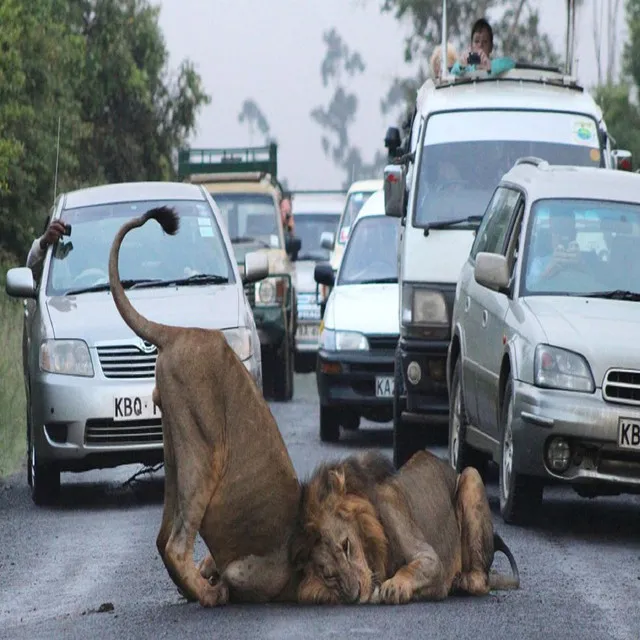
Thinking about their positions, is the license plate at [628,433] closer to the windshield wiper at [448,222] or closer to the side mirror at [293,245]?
the windshield wiper at [448,222]

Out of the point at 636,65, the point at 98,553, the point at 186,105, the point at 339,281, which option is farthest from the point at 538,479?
the point at 636,65

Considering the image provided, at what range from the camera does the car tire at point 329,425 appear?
1761 cm

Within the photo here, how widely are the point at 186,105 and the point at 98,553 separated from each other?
28.1m

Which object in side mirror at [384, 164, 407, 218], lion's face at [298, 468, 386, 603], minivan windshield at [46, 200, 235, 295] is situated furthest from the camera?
side mirror at [384, 164, 407, 218]

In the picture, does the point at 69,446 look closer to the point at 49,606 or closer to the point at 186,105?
the point at 49,606

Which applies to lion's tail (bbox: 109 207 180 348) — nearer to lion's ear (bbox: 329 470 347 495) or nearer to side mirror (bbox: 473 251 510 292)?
lion's ear (bbox: 329 470 347 495)

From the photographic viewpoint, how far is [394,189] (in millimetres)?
16422

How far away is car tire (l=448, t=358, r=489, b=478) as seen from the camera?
13367mm

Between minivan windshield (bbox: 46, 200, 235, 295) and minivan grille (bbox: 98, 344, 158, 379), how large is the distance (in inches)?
33.9

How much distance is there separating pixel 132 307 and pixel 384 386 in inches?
376

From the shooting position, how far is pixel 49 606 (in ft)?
29.5

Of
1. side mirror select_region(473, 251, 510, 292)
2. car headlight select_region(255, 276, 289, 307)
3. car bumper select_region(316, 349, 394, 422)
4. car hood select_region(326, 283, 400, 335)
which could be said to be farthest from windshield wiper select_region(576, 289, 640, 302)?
car headlight select_region(255, 276, 289, 307)

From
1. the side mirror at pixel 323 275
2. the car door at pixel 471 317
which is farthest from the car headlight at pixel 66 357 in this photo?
the side mirror at pixel 323 275

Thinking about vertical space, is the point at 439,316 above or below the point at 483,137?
below
